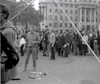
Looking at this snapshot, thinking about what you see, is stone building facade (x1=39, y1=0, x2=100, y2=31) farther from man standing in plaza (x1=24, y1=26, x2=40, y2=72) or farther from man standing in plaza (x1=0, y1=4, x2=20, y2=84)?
man standing in plaza (x1=0, y1=4, x2=20, y2=84)

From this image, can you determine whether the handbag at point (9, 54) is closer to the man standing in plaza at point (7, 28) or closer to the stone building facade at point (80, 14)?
the man standing in plaza at point (7, 28)

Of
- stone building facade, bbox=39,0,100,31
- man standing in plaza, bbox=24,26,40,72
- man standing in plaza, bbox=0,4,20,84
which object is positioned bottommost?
man standing in plaza, bbox=24,26,40,72

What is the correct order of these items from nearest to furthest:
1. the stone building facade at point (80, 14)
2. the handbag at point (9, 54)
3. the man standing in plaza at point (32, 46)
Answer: the handbag at point (9, 54)
the man standing in plaza at point (32, 46)
the stone building facade at point (80, 14)

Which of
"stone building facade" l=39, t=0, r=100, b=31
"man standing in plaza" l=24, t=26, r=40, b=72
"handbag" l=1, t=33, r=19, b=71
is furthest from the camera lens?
"stone building facade" l=39, t=0, r=100, b=31

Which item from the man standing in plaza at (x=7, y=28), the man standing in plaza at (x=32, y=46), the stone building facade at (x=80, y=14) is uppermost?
the stone building facade at (x=80, y=14)

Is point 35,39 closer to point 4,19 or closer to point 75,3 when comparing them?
point 4,19

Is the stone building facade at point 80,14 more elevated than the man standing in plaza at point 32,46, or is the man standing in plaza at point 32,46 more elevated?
the stone building facade at point 80,14

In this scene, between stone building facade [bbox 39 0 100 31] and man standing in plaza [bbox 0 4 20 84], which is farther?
stone building facade [bbox 39 0 100 31]

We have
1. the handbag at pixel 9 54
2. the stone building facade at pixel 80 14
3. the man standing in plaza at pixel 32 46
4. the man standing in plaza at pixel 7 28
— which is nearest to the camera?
the handbag at pixel 9 54

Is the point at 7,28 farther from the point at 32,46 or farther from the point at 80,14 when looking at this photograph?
the point at 80,14

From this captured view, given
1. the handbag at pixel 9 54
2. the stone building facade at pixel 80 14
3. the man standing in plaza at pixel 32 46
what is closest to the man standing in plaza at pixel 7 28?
the handbag at pixel 9 54

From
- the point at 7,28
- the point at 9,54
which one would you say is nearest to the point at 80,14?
the point at 7,28

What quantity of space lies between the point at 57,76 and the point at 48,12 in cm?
9473

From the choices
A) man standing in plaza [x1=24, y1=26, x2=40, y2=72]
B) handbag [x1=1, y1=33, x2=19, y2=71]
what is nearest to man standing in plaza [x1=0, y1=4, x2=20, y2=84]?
handbag [x1=1, y1=33, x2=19, y2=71]
